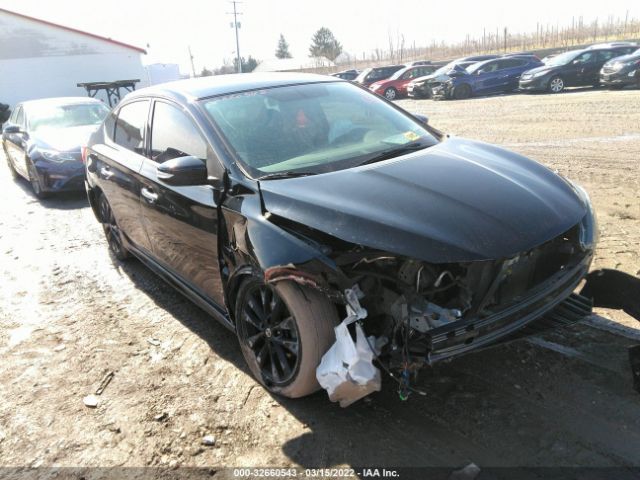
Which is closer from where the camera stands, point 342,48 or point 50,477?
point 50,477

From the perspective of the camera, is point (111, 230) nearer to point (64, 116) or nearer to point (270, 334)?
point (270, 334)

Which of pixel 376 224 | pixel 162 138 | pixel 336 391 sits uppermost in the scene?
pixel 162 138

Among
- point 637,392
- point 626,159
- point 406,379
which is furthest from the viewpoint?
point 626,159

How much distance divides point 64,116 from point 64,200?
6.55 feet

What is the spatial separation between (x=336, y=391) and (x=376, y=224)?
81cm

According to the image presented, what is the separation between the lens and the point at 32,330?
4043 millimetres

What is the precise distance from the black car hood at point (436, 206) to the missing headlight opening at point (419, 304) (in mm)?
86

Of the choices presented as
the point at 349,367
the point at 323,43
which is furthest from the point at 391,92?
the point at 323,43

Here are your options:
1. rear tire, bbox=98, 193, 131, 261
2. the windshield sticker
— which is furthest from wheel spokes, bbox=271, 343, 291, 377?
rear tire, bbox=98, 193, 131, 261

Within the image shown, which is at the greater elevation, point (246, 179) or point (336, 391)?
point (246, 179)

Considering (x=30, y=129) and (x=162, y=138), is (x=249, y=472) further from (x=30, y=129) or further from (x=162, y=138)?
(x=30, y=129)

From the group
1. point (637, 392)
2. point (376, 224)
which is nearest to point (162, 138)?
point (376, 224)

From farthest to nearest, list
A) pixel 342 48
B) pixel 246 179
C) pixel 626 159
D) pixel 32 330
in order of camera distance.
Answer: pixel 342 48
pixel 626 159
pixel 32 330
pixel 246 179

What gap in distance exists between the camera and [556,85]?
18562 mm
